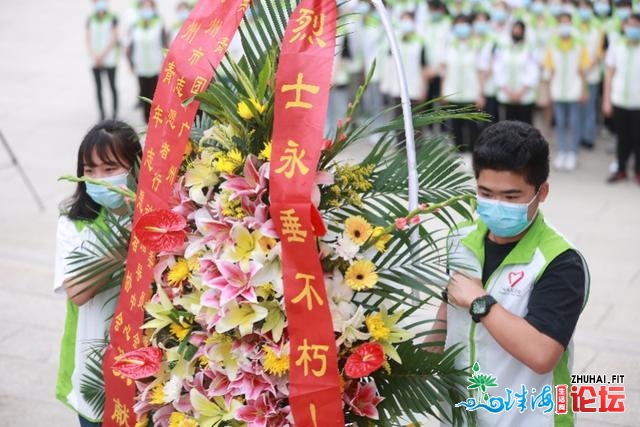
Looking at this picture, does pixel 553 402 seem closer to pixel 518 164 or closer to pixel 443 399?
pixel 443 399

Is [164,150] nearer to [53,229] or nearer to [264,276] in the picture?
[264,276]

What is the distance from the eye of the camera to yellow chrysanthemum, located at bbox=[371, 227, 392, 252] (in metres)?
2.98

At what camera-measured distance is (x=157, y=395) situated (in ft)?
10.4

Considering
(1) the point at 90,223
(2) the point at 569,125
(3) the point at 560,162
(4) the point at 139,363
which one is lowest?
(3) the point at 560,162

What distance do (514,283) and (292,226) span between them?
80 centimetres

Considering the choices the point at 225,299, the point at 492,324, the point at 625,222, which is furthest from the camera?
the point at 625,222

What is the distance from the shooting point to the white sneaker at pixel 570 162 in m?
11.2

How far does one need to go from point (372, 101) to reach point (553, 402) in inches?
396

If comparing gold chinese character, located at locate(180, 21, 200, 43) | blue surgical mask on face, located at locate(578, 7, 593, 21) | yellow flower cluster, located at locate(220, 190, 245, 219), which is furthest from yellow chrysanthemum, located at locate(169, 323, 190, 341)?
blue surgical mask on face, located at locate(578, 7, 593, 21)

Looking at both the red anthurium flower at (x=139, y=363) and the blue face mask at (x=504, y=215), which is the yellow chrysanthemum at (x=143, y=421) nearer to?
the red anthurium flower at (x=139, y=363)

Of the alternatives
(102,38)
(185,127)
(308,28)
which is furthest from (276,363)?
(102,38)

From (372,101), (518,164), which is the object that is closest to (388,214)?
(518,164)

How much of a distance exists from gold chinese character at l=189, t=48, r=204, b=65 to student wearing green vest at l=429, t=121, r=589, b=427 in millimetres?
916

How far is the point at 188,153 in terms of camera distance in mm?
3336
